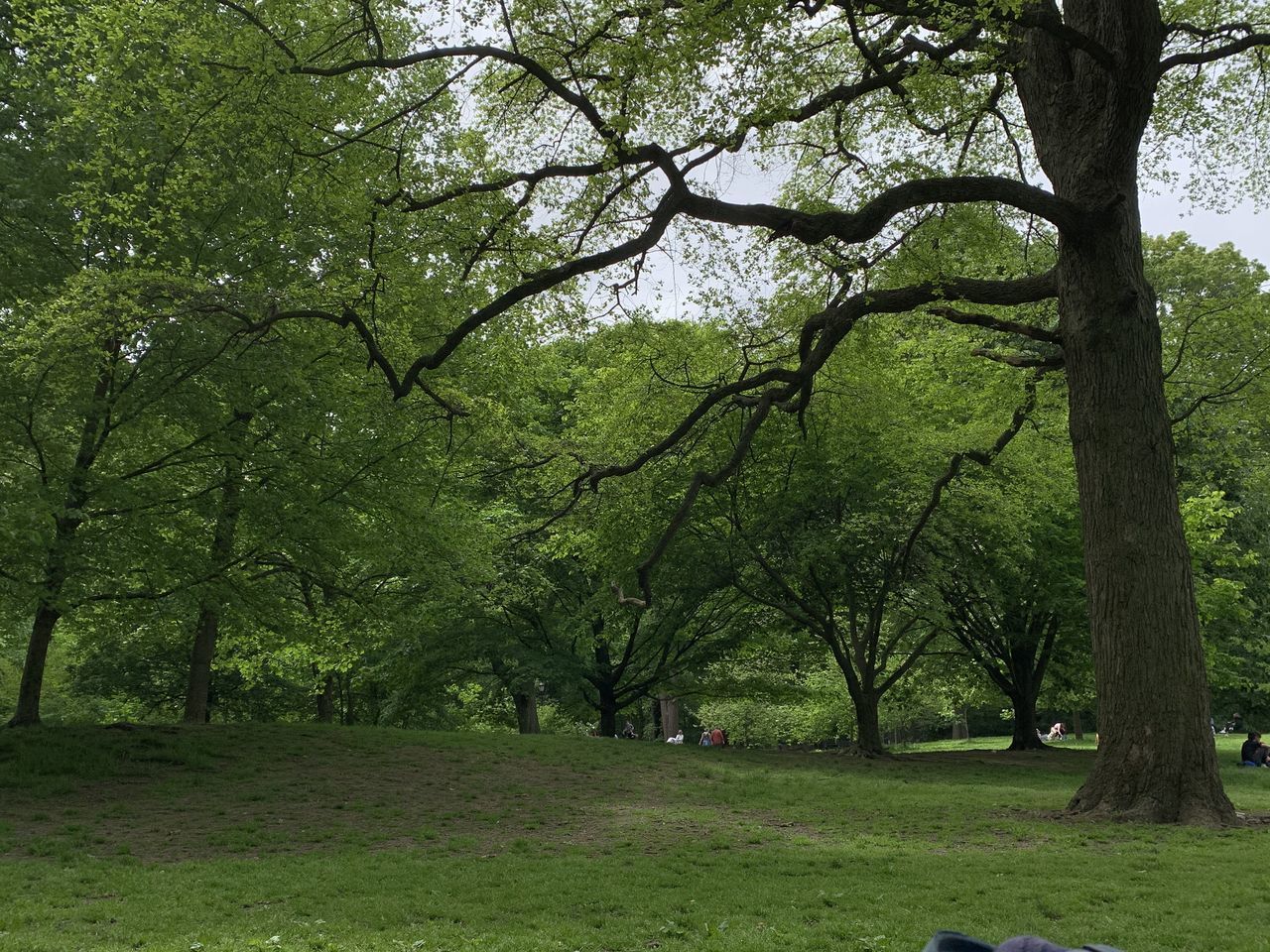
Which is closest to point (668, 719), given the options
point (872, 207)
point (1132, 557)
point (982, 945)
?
point (1132, 557)

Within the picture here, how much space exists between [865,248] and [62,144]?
11343 mm

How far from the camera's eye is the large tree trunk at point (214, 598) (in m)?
14.4

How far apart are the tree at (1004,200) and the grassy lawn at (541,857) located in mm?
1914

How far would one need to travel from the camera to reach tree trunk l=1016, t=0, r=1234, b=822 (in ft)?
31.9

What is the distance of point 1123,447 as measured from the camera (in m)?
10.2

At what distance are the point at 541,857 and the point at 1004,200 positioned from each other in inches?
326

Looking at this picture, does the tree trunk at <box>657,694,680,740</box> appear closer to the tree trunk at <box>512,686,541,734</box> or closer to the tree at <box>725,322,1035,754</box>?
the tree trunk at <box>512,686,541,734</box>

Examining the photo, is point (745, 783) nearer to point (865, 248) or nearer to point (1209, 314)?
point (865, 248)

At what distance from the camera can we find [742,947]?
6008 millimetres

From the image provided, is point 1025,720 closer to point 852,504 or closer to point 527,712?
point 852,504

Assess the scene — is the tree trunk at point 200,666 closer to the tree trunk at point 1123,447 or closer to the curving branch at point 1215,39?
the tree trunk at point 1123,447

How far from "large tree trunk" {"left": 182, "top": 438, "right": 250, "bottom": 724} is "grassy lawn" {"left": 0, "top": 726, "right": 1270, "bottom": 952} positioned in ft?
4.96

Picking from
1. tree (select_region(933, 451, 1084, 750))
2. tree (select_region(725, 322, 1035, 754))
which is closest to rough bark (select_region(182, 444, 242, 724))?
tree (select_region(725, 322, 1035, 754))

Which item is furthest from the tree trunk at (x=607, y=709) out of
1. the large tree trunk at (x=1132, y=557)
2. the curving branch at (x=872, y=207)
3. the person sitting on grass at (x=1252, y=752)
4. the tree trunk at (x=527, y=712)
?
the curving branch at (x=872, y=207)
